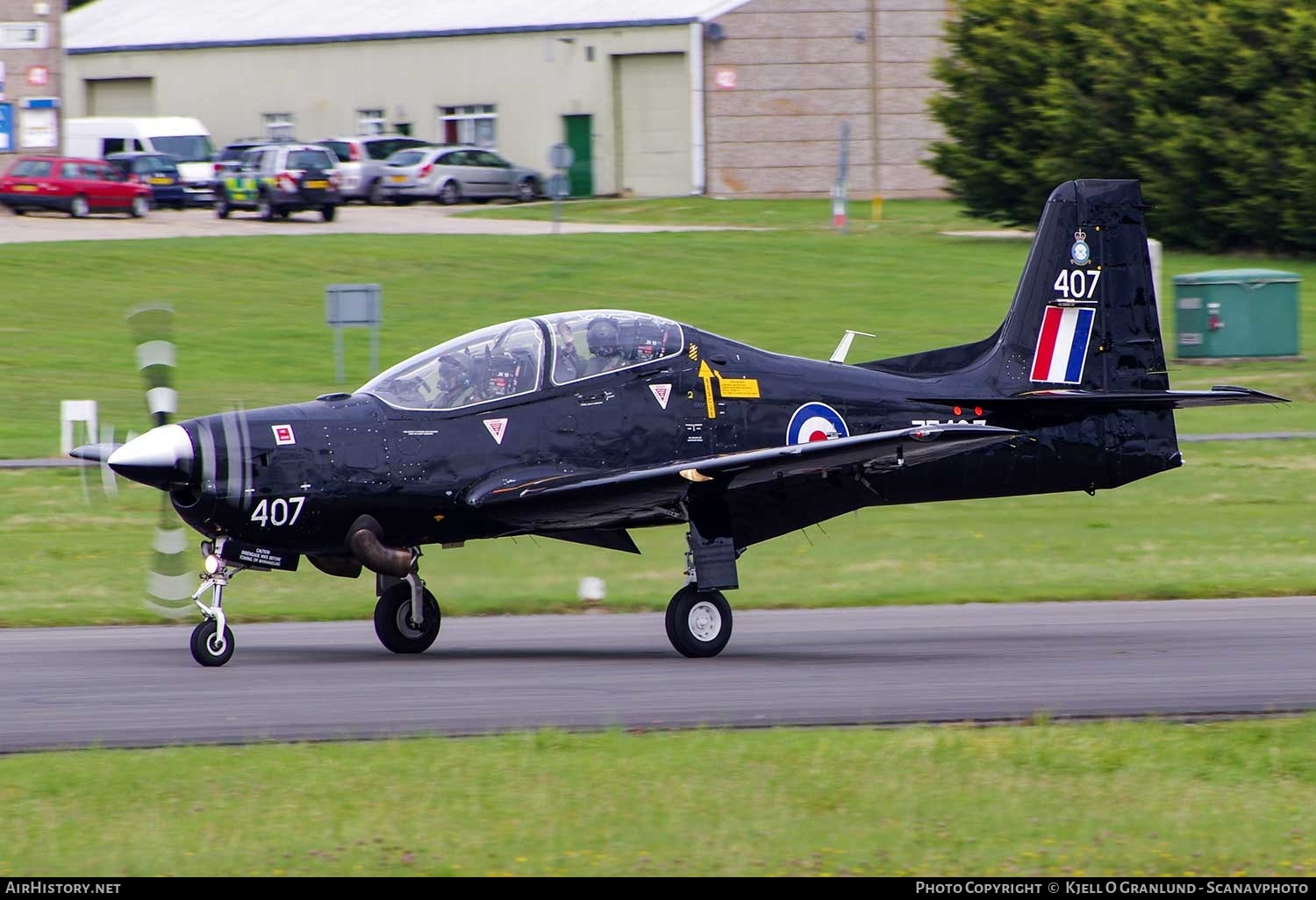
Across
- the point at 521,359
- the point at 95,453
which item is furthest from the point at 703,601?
the point at 95,453

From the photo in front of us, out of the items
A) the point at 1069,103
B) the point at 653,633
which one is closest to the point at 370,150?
the point at 1069,103

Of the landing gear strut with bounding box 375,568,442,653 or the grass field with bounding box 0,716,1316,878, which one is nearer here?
the grass field with bounding box 0,716,1316,878

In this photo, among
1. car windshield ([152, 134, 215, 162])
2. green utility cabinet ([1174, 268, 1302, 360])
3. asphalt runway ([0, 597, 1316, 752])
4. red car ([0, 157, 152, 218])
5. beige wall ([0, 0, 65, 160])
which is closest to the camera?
asphalt runway ([0, 597, 1316, 752])

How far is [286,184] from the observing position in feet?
137

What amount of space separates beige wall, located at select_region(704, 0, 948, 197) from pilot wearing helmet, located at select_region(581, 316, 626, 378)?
4074 centimetres

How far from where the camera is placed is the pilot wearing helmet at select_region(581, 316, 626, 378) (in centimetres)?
1235

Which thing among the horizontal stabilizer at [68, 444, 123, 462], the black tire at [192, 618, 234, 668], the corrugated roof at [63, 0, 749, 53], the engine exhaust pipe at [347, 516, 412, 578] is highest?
the corrugated roof at [63, 0, 749, 53]

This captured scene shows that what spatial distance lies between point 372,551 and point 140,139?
138 feet

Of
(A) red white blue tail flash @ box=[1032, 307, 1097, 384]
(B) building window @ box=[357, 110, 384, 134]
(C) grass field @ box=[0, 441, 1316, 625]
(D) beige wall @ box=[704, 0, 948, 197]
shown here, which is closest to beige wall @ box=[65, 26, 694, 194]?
(B) building window @ box=[357, 110, 384, 134]

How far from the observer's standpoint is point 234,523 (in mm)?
11336

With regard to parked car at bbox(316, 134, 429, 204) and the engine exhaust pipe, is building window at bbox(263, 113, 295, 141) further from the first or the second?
the engine exhaust pipe

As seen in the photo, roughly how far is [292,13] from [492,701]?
52.5 m

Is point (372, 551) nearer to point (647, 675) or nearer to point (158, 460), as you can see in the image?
point (158, 460)

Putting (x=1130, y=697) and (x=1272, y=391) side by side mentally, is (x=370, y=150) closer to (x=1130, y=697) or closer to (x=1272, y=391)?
(x=1272, y=391)
